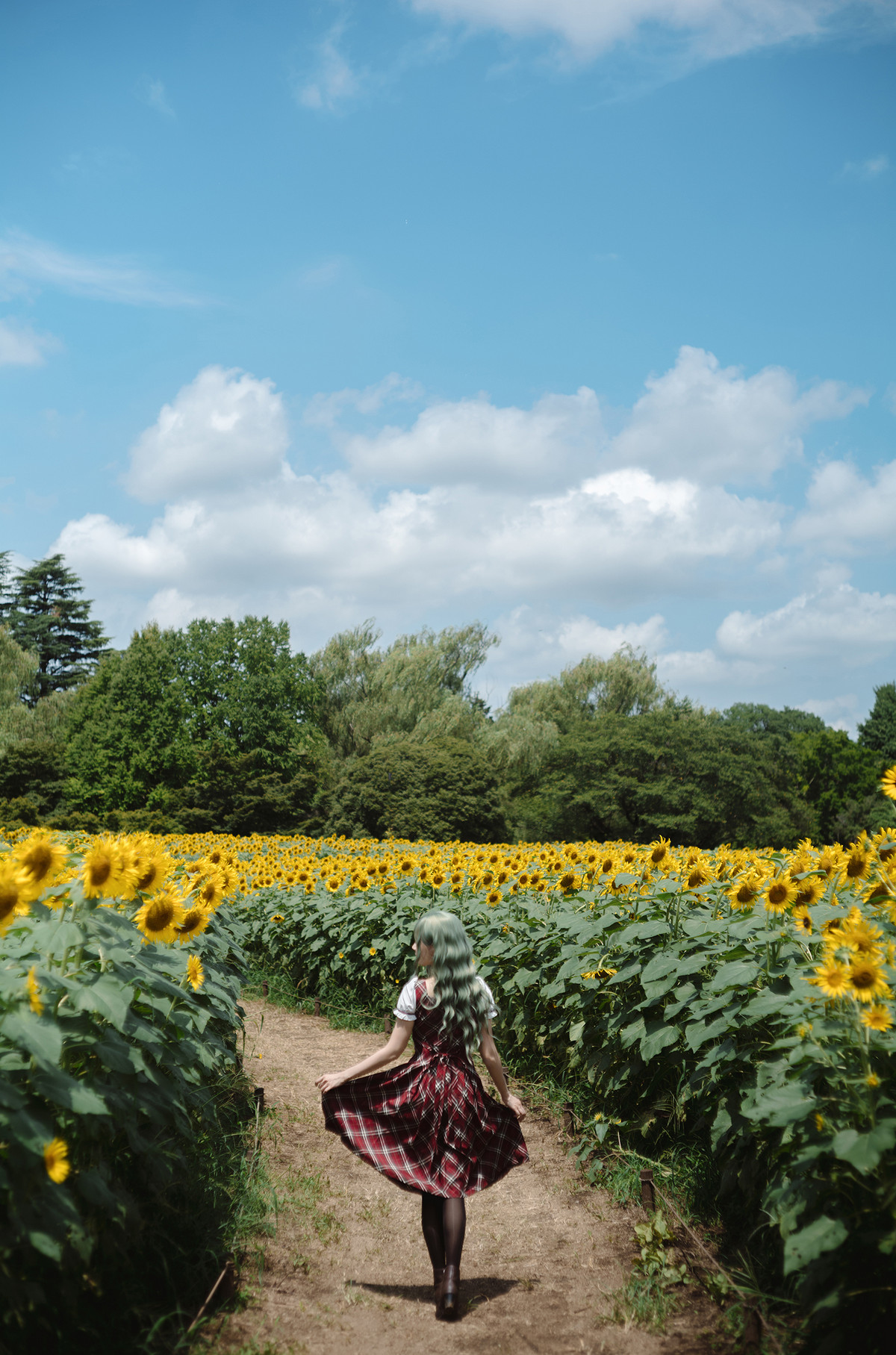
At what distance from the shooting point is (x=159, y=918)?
10.9 feet

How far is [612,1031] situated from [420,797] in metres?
23.4

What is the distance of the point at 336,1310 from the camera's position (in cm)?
327

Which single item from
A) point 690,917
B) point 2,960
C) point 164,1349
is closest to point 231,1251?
point 164,1349

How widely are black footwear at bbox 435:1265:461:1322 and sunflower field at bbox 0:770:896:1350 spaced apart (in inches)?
39.6

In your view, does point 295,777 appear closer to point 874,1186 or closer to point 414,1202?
point 414,1202

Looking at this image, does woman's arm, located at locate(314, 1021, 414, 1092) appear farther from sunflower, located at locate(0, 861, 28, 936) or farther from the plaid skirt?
sunflower, located at locate(0, 861, 28, 936)

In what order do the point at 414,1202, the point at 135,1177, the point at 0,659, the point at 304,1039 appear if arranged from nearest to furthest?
1. the point at 135,1177
2. the point at 414,1202
3. the point at 304,1039
4. the point at 0,659

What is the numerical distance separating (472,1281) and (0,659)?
1656 inches

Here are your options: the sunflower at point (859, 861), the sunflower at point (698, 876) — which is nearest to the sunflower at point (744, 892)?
the sunflower at point (698, 876)

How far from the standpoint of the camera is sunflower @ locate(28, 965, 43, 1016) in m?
2.37

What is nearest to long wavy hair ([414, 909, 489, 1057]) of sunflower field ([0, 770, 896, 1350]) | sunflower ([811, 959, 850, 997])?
sunflower field ([0, 770, 896, 1350])

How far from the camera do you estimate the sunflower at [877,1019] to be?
2.45m

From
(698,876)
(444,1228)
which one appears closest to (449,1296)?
(444,1228)

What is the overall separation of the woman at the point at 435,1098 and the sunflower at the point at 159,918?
2.67ft
